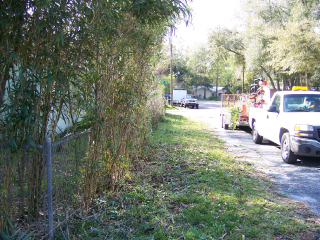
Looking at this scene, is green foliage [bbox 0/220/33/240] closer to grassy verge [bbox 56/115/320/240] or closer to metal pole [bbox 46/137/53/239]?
metal pole [bbox 46/137/53/239]

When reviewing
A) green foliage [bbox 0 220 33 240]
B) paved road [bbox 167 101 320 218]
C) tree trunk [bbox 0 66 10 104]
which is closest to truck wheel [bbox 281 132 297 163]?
paved road [bbox 167 101 320 218]

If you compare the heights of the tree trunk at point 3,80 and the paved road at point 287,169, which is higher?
the tree trunk at point 3,80

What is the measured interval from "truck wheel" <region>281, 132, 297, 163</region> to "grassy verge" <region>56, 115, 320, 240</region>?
117cm

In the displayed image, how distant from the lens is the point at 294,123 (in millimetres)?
7301

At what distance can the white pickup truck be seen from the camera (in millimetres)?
6969

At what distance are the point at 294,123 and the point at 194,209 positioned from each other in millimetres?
4184

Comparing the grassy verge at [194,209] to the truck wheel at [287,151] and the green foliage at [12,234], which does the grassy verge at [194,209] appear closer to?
the green foliage at [12,234]

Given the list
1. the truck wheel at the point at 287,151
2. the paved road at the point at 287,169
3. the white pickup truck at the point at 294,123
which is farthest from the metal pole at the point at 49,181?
the truck wheel at the point at 287,151

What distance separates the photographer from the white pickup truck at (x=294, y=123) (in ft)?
22.9

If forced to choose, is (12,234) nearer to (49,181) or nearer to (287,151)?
(49,181)

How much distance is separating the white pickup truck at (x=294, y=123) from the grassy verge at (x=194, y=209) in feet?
4.20

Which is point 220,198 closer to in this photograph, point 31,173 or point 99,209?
point 99,209

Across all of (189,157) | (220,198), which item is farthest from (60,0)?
(189,157)

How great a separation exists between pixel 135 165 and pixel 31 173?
3581 mm
